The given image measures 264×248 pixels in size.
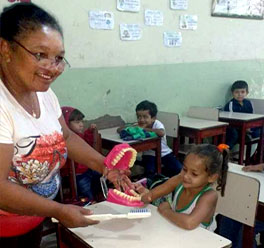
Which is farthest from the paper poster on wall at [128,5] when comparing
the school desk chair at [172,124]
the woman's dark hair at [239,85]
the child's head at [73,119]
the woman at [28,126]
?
the woman at [28,126]

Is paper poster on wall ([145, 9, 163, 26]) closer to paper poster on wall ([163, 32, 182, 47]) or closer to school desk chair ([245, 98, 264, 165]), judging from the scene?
paper poster on wall ([163, 32, 182, 47])

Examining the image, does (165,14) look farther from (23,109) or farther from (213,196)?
(23,109)

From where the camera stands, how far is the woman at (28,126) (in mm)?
1128

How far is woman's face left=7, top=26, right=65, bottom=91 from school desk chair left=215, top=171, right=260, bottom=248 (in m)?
1.23

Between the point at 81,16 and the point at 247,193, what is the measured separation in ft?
8.24

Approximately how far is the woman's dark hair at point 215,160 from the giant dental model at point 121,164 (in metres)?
0.56

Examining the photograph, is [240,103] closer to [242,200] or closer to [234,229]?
[234,229]

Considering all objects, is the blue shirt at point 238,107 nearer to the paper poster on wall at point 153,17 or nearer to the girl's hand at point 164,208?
the paper poster on wall at point 153,17

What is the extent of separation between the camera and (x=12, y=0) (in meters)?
3.12

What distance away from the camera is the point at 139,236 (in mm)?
1456

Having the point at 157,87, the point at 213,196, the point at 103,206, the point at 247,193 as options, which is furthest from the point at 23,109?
the point at 157,87

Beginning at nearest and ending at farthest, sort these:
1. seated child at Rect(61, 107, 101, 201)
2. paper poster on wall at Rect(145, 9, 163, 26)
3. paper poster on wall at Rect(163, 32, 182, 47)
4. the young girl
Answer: the young girl → seated child at Rect(61, 107, 101, 201) → paper poster on wall at Rect(145, 9, 163, 26) → paper poster on wall at Rect(163, 32, 182, 47)

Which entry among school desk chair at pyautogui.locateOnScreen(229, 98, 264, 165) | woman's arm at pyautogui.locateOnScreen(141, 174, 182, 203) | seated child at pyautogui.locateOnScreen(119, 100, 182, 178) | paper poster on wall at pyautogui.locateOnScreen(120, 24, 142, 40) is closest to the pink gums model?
woman's arm at pyautogui.locateOnScreen(141, 174, 182, 203)

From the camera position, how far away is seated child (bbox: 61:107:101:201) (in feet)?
10.3
